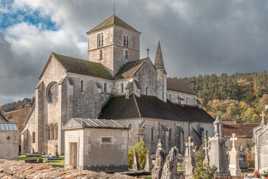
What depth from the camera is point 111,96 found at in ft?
192

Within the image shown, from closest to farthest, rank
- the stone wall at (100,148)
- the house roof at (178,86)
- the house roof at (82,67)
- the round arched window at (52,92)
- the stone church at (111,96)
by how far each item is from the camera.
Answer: the stone wall at (100,148) → the stone church at (111,96) → the house roof at (82,67) → the round arched window at (52,92) → the house roof at (178,86)

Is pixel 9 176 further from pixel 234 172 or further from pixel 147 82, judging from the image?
pixel 147 82

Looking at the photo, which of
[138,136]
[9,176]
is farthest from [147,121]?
[9,176]

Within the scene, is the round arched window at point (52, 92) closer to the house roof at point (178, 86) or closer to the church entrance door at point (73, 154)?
the house roof at point (178, 86)

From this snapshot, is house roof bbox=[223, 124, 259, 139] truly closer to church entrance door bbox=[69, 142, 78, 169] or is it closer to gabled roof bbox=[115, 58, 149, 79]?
gabled roof bbox=[115, 58, 149, 79]

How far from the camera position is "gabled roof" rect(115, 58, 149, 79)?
57.9 meters

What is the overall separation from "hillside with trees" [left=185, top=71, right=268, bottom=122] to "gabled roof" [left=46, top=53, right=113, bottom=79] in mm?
57919

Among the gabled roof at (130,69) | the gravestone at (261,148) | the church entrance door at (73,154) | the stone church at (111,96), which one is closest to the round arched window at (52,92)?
the stone church at (111,96)

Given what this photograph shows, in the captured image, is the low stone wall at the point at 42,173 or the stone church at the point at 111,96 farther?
the stone church at the point at 111,96

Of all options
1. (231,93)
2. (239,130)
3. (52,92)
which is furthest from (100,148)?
(231,93)

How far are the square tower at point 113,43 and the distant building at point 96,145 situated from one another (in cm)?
3633

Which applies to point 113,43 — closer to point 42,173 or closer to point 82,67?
point 82,67

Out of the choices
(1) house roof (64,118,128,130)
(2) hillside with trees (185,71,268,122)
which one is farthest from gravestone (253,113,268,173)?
(2) hillside with trees (185,71,268,122)

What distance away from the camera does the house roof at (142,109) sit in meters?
52.1
